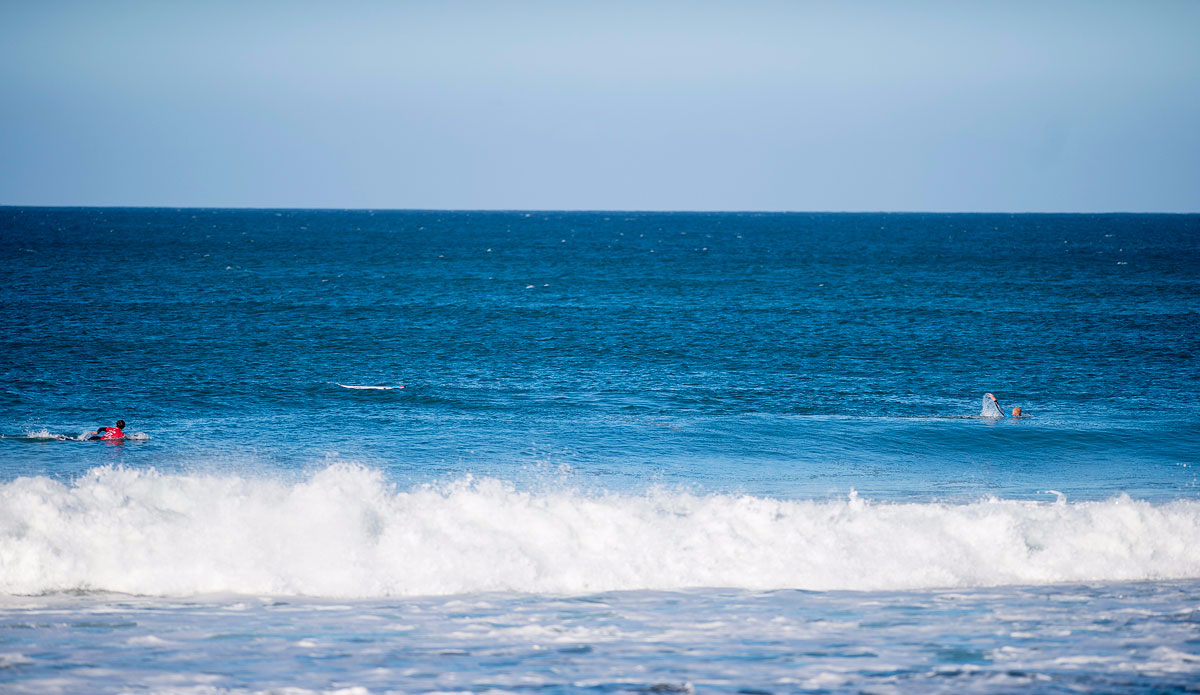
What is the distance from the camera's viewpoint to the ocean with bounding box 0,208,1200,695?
9.46 meters

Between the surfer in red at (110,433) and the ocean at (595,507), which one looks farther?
the surfer in red at (110,433)

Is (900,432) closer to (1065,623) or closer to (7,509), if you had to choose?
(1065,623)

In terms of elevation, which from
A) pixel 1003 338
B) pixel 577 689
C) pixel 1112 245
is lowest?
pixel 577 689

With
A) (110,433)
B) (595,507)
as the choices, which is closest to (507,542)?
(595,507)

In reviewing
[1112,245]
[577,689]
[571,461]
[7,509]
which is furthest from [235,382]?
[1112,245]

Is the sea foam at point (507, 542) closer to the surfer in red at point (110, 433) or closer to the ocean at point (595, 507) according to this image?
the ocean at point (595, 507)

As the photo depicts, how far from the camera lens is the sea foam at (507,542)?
40.0 feet

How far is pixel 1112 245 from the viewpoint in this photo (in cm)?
13200

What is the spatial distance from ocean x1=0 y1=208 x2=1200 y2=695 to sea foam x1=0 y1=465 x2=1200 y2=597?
0.05 metres

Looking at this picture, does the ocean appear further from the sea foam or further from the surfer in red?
the surfer in red

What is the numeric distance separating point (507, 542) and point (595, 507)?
1563 millimetres

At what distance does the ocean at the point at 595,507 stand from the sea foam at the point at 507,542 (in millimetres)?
51

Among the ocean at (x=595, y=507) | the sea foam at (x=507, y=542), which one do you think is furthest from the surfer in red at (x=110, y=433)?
the sea foam at (x=507, y=542)

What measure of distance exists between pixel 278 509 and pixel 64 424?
41.4 feet
